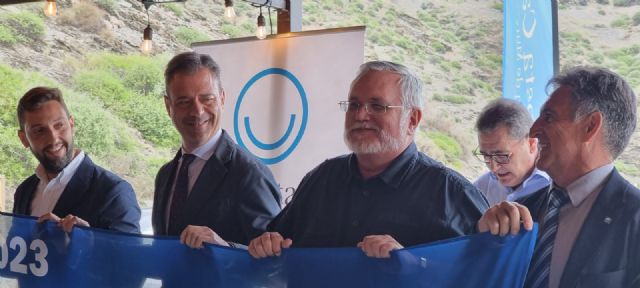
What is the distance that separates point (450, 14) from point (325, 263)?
60.9 feet

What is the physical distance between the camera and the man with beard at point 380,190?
233 centimetres

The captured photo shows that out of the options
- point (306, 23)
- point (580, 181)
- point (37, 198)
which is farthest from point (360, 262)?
point (306, 23)

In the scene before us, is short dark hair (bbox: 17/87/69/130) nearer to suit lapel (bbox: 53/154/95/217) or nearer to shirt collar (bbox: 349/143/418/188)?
suit lapel (bbox: 53/154/95/217)

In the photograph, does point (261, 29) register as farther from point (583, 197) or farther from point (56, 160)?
point (583, 197)

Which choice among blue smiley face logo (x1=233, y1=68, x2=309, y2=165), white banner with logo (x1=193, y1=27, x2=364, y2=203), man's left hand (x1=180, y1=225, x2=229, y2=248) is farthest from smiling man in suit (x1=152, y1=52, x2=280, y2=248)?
blue smiley face logo (x1=233, y1=68, x2=309, y2=165)

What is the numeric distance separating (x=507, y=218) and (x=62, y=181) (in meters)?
2.07

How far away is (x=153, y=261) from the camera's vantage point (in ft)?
8.78

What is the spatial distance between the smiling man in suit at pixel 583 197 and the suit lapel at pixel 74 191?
5.92 ft

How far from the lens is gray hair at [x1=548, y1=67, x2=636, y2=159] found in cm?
224

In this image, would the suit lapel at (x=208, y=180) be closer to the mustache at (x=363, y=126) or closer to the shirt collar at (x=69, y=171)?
the mustache at (x=363, y=126)

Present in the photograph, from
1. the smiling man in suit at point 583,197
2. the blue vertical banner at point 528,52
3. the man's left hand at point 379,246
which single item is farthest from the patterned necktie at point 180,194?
the blue vertical banner at point 528,52

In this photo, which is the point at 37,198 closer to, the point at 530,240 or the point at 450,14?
the point at 530,240

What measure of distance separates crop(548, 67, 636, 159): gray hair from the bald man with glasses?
1354mm

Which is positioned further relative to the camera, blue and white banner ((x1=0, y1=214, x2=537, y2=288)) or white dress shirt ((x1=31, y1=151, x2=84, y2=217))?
white dress shirt ((x1=31, y1=151, x2=84, y2=217))
